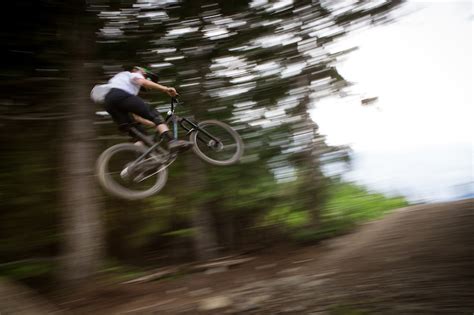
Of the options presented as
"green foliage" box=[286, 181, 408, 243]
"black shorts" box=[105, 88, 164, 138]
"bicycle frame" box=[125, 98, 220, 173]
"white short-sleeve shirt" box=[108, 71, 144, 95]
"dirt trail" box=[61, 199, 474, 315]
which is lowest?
"dirt trail" box=[61, 199, 474, 315]

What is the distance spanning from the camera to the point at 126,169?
4.96 m

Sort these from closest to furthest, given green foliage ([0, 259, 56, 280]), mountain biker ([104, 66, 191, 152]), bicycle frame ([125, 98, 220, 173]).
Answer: mountain biker ([104, 66, 191, 152])
bicycle frame ([125, 98, 220, 173])
green foliage ([0, 259, 56, 280])

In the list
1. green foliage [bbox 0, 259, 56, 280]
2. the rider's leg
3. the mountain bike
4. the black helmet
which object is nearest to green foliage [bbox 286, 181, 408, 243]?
the mountain bike

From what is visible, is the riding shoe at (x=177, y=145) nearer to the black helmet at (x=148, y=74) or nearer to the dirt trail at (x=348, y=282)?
the black helmet at (x=148, y=74)

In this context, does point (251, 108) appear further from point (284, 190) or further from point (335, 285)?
point (335, 285)

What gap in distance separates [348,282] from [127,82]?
3.91 meters

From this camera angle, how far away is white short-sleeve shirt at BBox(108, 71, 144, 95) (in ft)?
15.5

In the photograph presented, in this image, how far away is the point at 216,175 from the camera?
675cm

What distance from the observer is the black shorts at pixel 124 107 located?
4.72 meters

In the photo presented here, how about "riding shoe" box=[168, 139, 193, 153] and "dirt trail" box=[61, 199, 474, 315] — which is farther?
"riding shoe" box=[168, 139, 193, 153]

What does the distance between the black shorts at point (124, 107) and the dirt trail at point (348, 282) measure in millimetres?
2786

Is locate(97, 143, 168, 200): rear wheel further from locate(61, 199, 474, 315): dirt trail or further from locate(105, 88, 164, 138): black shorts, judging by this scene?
locate(61, 199, 474, 315): dirt trail

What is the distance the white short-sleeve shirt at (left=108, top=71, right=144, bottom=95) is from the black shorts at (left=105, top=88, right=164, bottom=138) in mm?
57

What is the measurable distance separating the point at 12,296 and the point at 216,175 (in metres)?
3.56
